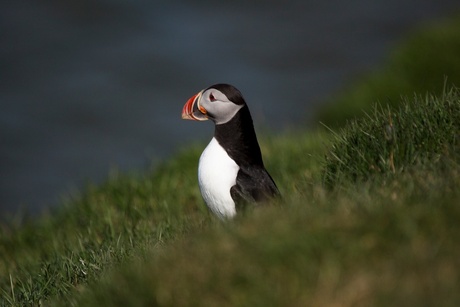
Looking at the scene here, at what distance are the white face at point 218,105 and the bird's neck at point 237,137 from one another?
0.03m

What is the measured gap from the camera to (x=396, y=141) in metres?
5.06

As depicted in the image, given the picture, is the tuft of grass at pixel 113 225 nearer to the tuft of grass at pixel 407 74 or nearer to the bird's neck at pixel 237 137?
the bird's neck at pixel 237 137

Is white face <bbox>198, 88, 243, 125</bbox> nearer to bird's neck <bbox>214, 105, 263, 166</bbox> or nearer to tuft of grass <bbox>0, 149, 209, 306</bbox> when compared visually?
bird's neck <bbox>214, 105, 263, 166</bbox>

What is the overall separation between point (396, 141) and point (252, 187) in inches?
38.1

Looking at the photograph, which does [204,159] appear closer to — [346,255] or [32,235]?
[346,255]

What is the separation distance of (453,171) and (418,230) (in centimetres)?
70

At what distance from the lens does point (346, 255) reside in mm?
3688

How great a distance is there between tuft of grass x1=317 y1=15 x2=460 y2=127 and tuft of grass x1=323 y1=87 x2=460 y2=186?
5.68 m

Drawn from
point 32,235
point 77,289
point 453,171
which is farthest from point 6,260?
point 453,171

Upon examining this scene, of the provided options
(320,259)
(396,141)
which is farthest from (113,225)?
(320,259)

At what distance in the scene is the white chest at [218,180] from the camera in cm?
555

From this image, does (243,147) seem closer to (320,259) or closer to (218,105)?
(218,105)

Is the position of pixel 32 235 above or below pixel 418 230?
below

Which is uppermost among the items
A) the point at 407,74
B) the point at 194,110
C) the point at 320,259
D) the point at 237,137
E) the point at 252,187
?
the point at 194,110
